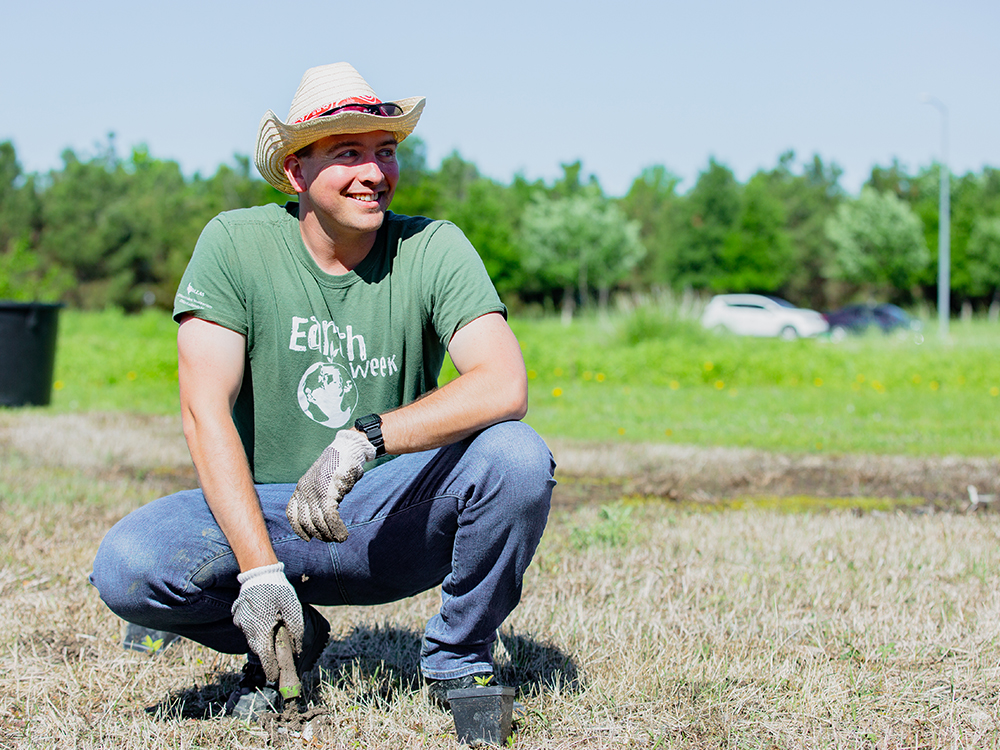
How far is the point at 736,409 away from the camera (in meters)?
9.33

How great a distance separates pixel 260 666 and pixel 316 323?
0.91 meters

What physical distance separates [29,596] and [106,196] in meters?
49.1

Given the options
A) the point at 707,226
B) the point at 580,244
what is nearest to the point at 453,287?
the point at 580,244

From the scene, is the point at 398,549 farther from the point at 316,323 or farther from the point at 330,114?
→ the point at 330,114

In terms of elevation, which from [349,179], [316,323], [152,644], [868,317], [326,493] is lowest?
[152,644]

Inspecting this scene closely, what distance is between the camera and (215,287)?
94.6 inches

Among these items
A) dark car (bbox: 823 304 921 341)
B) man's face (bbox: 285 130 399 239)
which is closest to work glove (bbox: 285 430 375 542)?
man's face (bbox: 285 130 399 239)

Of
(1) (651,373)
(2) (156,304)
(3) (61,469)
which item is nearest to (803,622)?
(3) (61,469)

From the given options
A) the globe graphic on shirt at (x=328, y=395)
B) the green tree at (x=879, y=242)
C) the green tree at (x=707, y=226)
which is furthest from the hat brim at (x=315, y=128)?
the green tree at (x=879, y=242)

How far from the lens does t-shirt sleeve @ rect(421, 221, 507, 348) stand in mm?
2457

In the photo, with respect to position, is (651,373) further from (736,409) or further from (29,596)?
(29,596)

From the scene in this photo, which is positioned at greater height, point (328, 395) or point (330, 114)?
point (330, 114)

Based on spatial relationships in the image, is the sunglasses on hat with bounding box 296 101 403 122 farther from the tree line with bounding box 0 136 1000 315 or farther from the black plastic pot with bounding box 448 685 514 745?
the tree line with bounding box 0 136 1000 315

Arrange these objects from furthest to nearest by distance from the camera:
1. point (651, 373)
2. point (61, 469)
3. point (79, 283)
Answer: point (79, 283)
point (651, 373)
point (61, 469)
